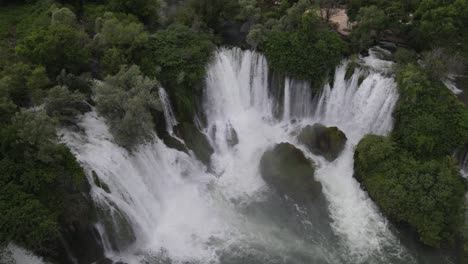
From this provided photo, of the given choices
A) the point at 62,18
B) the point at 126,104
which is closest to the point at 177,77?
the point at 126,104

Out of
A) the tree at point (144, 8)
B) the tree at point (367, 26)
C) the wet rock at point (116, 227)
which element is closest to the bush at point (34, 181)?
the wet rock at point (116, 227)

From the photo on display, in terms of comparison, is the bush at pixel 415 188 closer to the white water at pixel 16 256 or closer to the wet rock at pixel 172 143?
the wet rock at pixel 172 143

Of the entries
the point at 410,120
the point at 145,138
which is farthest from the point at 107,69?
Answer: the point at 410,120

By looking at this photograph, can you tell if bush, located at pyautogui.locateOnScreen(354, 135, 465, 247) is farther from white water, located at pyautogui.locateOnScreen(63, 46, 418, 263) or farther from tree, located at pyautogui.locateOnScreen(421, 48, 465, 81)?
tree, located at pyautogui.locateOnScreen(421, 48, 465, 81)

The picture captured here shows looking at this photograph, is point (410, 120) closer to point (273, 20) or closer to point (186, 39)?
point (273, 20)

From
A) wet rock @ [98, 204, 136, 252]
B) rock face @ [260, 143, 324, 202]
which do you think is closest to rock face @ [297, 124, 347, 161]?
rock face @ [260, 143, 324, 202]

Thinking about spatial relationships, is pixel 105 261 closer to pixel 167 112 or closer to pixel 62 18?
pixel 167 112

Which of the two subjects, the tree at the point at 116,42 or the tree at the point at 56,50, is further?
the tree at the point at 116,42
